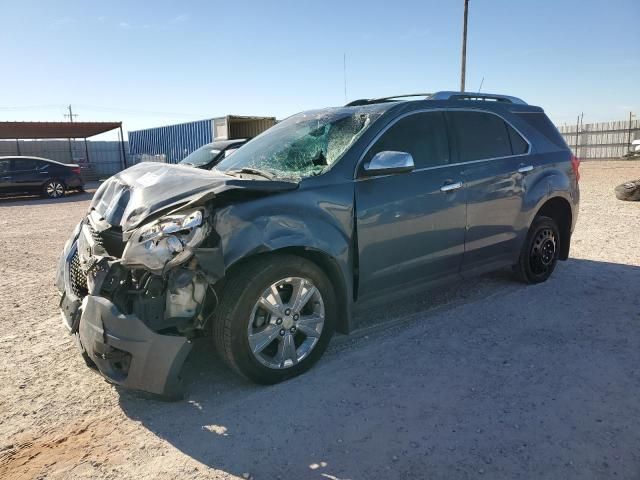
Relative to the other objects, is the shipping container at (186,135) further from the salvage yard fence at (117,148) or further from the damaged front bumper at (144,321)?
the damaged front bumper at (144,321)

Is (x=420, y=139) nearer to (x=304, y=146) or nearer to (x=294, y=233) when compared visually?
(x=304, y=146)

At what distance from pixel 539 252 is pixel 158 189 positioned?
395cm

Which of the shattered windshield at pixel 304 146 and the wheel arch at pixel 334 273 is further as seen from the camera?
the shattered windshield at pixel 304 146

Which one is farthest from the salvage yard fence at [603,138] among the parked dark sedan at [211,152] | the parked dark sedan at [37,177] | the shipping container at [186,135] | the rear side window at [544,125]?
the rear side window at [544,125]

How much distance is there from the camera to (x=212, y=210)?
297cm

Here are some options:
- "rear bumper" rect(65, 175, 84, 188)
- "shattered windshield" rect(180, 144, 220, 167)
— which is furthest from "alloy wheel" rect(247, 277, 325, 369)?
"rear bumper" rect(65, 175, 84, 188)

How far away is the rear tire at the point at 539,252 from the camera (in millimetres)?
5141

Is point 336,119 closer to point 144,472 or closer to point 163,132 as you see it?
point 144,472

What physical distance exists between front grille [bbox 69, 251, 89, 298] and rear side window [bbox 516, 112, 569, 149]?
4305 millimetres

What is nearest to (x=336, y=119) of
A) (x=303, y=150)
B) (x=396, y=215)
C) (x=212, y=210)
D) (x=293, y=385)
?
(x=303, y=150)

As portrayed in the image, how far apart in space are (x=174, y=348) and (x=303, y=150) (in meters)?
1.87

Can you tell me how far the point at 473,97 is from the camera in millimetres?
4785

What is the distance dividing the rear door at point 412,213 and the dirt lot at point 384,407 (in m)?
0.54

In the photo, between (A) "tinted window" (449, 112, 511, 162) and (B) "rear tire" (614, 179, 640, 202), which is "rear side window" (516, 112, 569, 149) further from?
(B) "rear tire" (614, 179, 640, 202)
